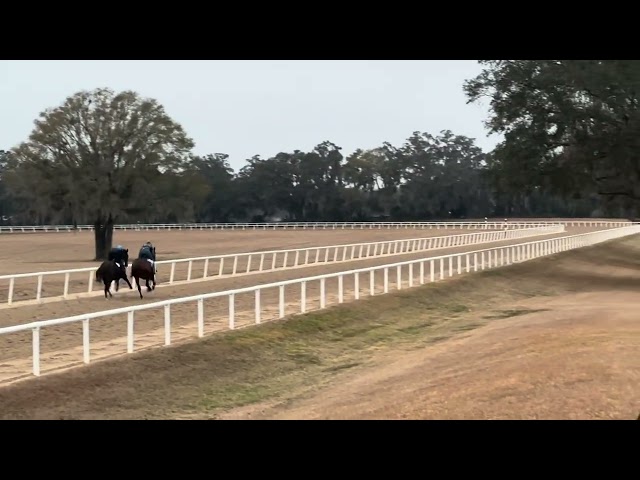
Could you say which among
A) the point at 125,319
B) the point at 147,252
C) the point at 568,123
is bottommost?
the point at 125,319

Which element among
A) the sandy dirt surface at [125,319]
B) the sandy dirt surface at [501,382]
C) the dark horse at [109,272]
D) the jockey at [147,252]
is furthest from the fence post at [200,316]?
the jockey at [147,252]

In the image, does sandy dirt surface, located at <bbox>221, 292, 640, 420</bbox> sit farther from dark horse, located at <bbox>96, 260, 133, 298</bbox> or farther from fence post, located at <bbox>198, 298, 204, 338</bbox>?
dark horse, located at <bbox>96, 260, 133, 298</bbox>

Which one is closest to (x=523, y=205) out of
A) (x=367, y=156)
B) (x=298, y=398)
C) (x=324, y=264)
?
(x=367, y=156)

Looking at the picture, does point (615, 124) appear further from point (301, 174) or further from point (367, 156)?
point (367, 156)

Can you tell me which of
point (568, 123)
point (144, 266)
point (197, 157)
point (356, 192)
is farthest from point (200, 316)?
point (356, 192)

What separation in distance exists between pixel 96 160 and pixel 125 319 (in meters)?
29.2

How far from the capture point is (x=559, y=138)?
30.4 m

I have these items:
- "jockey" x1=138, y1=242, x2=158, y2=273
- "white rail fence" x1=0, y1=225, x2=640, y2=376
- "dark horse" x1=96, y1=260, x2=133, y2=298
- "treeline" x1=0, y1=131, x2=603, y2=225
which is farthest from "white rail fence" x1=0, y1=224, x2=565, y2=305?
"treeline" x1=0, y1=131, x2=603, y2=225

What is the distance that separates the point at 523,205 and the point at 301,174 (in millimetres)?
32572

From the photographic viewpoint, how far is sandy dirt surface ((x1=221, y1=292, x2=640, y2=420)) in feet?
27.5

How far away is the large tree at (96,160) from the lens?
43906 millimetres

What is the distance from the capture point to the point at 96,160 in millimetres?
44500

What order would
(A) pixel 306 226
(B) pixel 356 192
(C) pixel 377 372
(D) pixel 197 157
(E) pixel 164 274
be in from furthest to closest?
(B) pixel 356 192
(A) pixel 306 226
(D) pixel 197 157
(E) pixel 164 274
(C) pixel 377 372

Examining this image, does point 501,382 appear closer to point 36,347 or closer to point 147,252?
point 36,347
